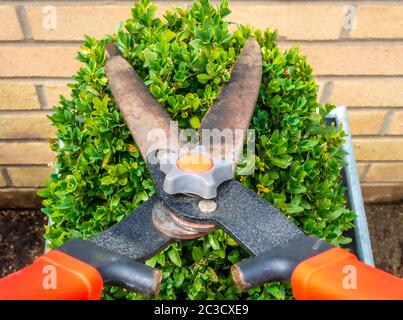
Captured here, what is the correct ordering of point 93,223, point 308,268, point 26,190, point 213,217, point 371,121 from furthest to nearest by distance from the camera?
point 26,190 < point 371,121 < point 93,223 < point 213,217 < point 308,268

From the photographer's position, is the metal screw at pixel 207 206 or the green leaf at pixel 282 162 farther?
the green leaf at pixel 282 162

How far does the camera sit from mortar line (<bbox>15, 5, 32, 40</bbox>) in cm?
187

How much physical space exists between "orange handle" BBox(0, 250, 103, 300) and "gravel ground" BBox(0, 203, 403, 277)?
5.35 ft

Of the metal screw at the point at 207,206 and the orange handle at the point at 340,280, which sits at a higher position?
the metal screw at the point at 207,206

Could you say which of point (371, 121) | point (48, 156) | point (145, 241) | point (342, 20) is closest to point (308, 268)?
point (145, 241)

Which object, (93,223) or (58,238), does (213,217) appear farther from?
A: (58,238)

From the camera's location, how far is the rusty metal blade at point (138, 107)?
121cm

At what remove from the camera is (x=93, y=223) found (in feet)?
4.29

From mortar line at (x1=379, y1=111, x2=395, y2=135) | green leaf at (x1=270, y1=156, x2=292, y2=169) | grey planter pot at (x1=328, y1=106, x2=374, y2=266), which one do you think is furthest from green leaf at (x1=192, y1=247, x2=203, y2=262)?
mortar line at (x1=379, y1=111, x2=395, y2=135)

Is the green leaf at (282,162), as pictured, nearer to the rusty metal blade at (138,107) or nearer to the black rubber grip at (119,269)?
the rusty metal blade at (138,107)

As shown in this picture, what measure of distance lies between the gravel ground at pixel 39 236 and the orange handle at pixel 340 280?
1.69 metres

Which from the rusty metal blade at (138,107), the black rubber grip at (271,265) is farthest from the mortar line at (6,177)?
the black rubber grip at (271,265)

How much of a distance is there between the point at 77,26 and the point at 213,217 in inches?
42.8

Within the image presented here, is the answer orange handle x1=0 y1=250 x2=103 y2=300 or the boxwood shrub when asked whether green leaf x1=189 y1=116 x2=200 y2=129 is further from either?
orange handle x1=0 y1=250 x2=103 y2=300
